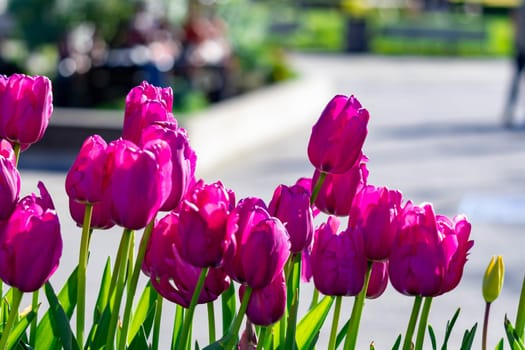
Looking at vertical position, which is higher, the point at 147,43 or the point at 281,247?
the point at 281,247

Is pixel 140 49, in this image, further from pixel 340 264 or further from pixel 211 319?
pixel 340 264

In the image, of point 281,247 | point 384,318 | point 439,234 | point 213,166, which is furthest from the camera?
point 213,166

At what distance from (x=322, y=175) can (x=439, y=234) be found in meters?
0.26

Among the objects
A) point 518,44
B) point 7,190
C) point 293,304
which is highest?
point 7,190

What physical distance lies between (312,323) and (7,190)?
0.59 metres

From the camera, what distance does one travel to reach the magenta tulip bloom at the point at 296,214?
6.49 feet

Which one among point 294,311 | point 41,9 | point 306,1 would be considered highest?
point 294,311

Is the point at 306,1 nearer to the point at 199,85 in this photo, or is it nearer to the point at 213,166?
the point at 199,85

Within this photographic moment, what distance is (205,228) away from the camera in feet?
5.84

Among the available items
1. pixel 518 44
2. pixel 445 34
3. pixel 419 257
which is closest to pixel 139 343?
pixel 419 257

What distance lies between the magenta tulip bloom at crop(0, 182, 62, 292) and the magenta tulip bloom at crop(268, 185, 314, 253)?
362 millimetres

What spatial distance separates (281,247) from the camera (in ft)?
5.89

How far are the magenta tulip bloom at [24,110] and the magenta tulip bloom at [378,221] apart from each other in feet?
1.85

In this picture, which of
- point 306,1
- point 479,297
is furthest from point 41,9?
point 306,1
